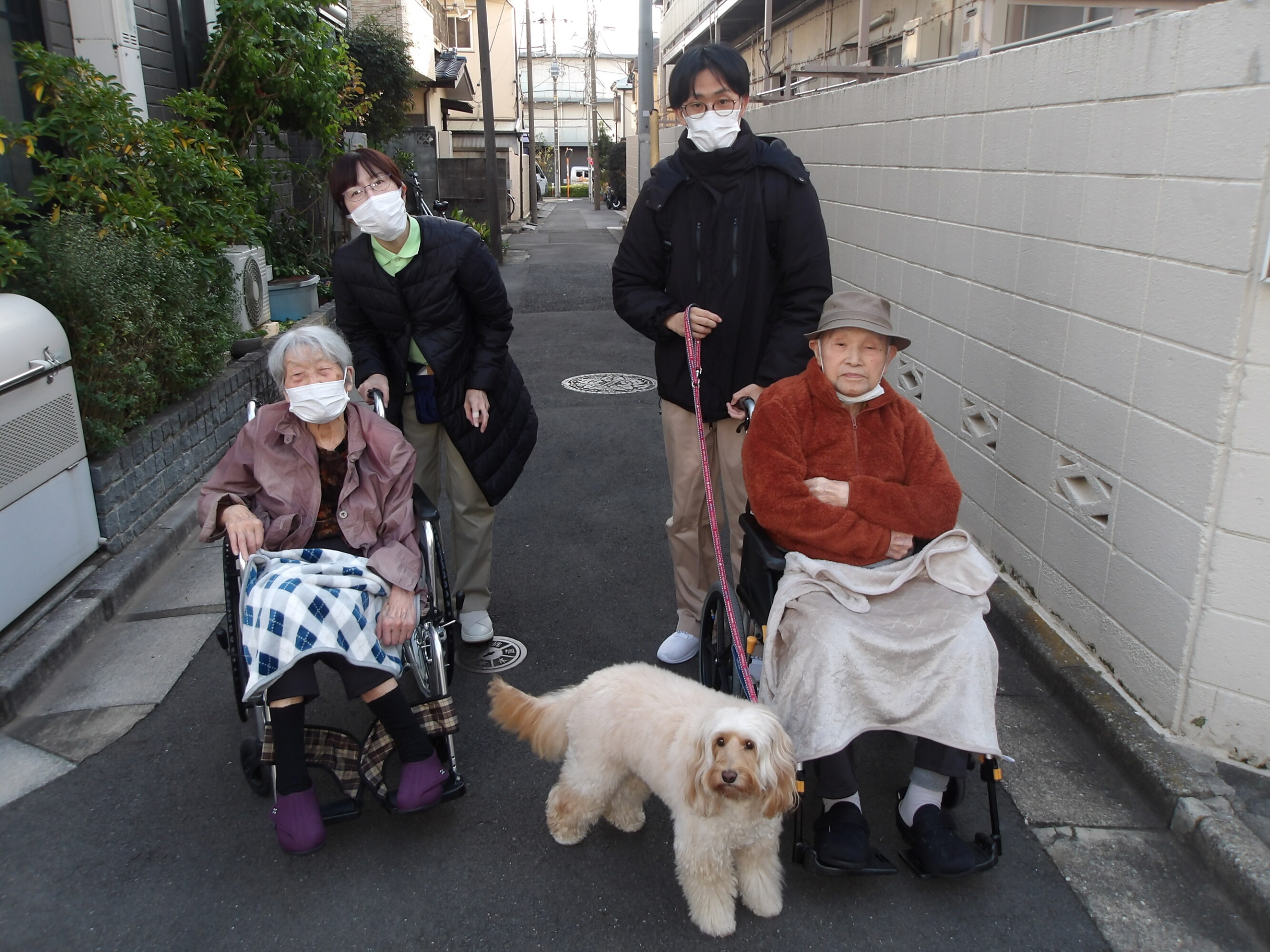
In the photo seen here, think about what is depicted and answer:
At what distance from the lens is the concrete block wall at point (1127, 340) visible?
283cm

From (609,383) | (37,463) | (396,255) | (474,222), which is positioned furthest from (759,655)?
(474,222)

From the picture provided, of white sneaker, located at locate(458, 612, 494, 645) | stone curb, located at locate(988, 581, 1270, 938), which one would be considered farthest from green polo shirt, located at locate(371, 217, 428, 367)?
stone curb, located at locate(988, 581, 1270, 938)

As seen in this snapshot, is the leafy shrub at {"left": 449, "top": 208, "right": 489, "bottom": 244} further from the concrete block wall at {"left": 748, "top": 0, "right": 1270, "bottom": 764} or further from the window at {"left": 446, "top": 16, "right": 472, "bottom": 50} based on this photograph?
the window at {"left": 446, "top": 16, "right": 472, "bottom": 50}

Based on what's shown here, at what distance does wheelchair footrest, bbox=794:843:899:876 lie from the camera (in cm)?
267

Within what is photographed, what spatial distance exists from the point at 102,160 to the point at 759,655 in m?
4.59

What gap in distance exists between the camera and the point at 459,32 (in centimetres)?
3819

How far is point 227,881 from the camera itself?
2.84 metres

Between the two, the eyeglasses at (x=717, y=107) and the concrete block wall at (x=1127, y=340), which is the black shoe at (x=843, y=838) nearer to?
the concrete block wall at (x=1127, y=340)

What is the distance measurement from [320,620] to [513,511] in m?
2.93

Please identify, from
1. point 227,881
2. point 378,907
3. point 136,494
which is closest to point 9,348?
point 136,494

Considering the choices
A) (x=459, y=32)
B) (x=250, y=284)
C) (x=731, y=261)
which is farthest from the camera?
(x=459, y=32)

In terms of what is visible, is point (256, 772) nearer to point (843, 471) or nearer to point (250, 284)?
point (843, 471)

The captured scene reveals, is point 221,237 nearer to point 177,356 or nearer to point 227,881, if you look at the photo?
point 177,356

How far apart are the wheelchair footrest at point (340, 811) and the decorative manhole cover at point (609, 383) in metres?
5.88
